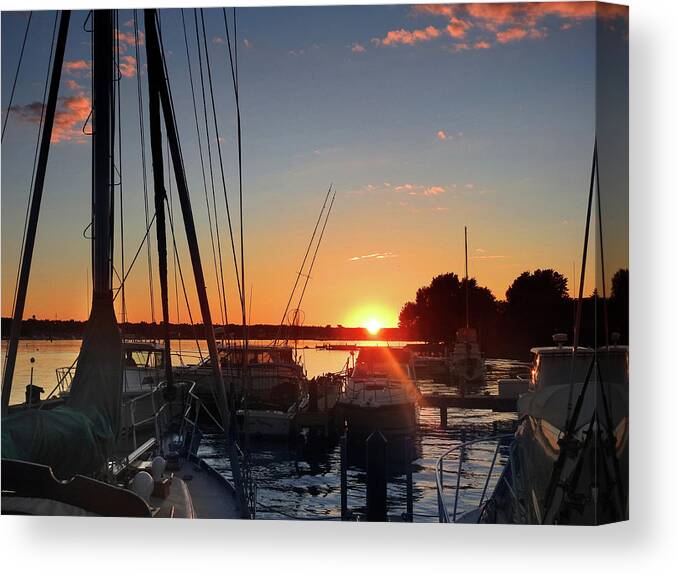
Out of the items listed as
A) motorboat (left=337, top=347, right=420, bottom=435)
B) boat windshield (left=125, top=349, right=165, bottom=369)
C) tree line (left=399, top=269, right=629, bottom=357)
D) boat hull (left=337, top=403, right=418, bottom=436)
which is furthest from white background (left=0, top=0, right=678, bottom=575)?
boat hull (left=337, top=403, right=418, bottom=436)

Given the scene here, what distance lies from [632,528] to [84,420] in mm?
3722

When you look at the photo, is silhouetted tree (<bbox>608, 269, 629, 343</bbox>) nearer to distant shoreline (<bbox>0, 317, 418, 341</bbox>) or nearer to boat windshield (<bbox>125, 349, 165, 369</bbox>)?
distant shoreline (<bbox>0, 317, 418, 341</bbox>)

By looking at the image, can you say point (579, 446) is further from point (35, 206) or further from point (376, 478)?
point (35, 206)

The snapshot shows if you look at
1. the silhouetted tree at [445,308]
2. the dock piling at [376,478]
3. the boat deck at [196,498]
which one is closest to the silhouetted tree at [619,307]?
the silhouetted tree at [445,308]

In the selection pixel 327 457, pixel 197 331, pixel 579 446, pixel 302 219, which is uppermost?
pixel 302 219

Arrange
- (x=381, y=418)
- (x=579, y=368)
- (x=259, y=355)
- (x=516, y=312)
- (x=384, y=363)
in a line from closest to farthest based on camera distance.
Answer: (x=579, y=368), (x=516, y=312), (x=384, y=363), (x=259, y=355), (x=381, y=418)

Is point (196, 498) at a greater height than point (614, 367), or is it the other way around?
point (614, 367)

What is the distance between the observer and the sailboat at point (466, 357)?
24.5 ft

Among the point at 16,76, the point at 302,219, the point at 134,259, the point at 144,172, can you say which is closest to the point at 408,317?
the point at 302,219

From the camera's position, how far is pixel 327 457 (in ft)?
36.1

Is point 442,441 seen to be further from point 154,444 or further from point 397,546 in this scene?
point 154,444

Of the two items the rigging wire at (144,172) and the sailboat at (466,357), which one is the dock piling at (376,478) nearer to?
the sailboat at (466,357)

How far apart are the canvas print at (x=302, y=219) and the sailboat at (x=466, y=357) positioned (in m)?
0.09

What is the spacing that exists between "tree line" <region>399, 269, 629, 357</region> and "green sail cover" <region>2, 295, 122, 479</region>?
2249 millimetres
